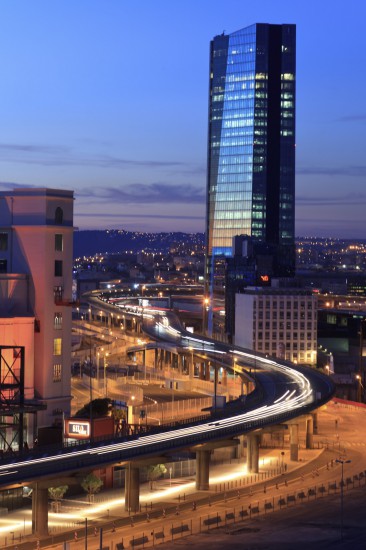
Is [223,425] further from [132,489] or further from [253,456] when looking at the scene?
[132,489]

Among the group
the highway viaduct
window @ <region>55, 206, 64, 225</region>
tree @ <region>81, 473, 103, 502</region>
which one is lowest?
tree @ <region>81, 473, 103, 502</region>

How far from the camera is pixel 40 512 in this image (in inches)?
2405

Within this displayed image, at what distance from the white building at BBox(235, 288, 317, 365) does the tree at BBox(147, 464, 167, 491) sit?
93.7 meters

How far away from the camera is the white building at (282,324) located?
6708 inches

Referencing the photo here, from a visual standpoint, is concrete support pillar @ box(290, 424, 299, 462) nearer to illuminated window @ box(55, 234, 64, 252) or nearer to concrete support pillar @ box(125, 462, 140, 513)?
illuminated window @ box(55, 234, 64, 252)

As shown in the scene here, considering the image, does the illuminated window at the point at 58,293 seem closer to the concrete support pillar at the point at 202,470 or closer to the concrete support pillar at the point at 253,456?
the concrete support pillar at the point at 253,456

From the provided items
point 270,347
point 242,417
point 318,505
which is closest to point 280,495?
point 318,505

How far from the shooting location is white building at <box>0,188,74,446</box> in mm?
83375

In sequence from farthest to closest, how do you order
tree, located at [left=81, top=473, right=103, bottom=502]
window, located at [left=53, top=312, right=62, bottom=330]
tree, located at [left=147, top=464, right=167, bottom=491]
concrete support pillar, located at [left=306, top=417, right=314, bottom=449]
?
concrete support pillar, located at [left=306, top=417, right=314, bottom=449]
window, located at [left=53, top=312, right=62, bottom=330]
tree, located at [left=147, top=464, right=167, bottom=491]
tree, located at [left=81, top=473, right=103, bottom=502]

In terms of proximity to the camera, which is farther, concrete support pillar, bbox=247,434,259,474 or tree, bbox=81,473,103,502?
concrete support pillar, bbox=247,434,259,474

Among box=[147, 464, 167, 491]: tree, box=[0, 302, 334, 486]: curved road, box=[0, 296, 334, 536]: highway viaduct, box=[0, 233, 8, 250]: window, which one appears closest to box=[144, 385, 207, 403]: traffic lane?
box=[0, 296, 334, 536]: highway viaduct

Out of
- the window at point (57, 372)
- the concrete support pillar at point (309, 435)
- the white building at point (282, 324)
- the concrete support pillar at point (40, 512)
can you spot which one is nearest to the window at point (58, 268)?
the window at point (57, 372)

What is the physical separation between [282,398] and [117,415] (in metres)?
15.0

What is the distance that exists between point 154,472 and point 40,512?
1518cm
